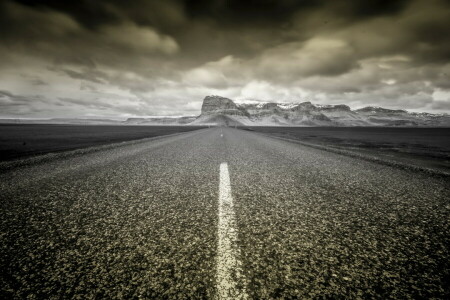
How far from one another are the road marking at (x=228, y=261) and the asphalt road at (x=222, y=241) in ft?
0.04

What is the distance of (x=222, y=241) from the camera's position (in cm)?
210

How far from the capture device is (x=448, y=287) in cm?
150

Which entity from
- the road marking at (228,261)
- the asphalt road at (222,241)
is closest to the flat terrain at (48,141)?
the asphalt road at (222,241)

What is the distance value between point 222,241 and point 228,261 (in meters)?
0.33

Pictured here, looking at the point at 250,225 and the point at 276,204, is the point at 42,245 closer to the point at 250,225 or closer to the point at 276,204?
the point at 250,225

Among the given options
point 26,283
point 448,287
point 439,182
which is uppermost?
point 26,283

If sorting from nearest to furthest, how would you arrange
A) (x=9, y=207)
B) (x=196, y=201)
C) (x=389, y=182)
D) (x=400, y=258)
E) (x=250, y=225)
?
(x=400, y=258) < (x=250, y=225) < (x=9, y=207) < (x=196, y=201) < (x=389, y=182)

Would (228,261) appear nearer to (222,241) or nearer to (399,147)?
(222,241)

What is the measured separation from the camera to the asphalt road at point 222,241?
1500 millimetres

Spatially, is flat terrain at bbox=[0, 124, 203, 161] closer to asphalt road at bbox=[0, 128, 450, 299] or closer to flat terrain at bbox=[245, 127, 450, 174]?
asphalt road at bbox=[0, 128, 450, 299]

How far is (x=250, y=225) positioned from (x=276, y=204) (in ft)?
2.83

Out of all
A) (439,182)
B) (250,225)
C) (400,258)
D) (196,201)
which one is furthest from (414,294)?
(439,182)

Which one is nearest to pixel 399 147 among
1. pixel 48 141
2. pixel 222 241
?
pixel 222 241

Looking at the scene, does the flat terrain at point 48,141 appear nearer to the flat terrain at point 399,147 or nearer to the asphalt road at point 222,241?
the asphalt road at point 222,241
